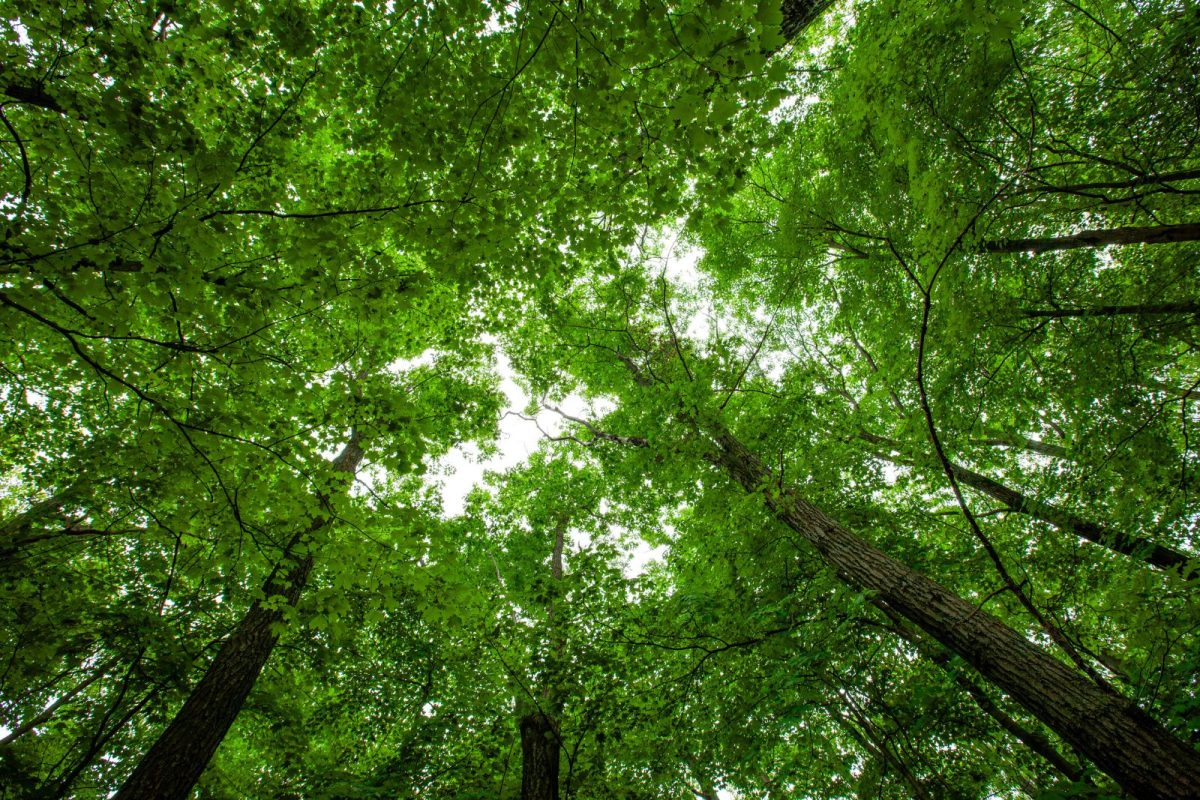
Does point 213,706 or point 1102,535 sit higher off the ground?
point 1102,535

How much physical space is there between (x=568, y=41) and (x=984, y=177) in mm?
2984

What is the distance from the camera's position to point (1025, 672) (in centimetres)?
273

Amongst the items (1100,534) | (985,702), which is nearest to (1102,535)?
(1100,534)

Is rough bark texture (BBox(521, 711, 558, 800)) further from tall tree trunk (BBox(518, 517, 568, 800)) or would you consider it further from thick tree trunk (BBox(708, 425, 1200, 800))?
thick tree trunk (BBox(708, 425, 1200, 800))

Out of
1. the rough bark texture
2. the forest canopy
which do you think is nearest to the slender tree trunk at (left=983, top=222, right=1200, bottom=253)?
the forest canopy

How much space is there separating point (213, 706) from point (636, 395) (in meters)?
5.22

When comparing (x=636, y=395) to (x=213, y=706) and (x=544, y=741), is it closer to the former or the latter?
(x=544, y=741)

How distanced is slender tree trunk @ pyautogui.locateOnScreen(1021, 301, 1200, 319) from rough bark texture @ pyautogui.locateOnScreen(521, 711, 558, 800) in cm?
552

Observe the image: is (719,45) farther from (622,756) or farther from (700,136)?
(622,756)

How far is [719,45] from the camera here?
6.71ft

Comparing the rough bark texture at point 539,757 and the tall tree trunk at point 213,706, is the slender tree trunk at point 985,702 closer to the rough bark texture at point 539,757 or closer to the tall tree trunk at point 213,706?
the rough bark texture at point 539,757

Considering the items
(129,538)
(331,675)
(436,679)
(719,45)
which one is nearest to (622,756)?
(436,679)

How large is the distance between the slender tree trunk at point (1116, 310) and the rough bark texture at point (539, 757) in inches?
217

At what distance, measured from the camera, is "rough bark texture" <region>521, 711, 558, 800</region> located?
164 inches
